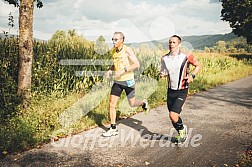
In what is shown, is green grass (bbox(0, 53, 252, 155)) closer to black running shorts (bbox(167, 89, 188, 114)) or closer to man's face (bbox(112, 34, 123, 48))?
man's face (bbox(112, 34, 123, 48))

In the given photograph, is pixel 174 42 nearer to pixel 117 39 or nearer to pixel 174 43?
pixel 174 43

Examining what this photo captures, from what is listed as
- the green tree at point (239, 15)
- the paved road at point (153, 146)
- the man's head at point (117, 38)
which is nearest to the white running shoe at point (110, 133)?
the paved road at point (153, 146)

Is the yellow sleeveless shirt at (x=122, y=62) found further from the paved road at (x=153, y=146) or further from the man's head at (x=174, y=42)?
the paved road at (x=153, y=146)

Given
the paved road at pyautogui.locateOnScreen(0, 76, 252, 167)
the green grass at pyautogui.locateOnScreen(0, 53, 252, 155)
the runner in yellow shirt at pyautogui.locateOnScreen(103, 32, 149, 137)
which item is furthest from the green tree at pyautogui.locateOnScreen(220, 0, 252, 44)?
the runner in yellow shirt at pyautogui.locateOnScreen(103, 32, 149, 137)

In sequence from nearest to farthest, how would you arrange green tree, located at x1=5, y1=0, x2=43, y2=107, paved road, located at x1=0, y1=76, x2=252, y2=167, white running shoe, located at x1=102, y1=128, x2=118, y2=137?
paved road, located at x1=0, y1=76, x2=252, y2=167 → white running shoe, located at x1=102, y1=128, x2=118, y2=137 → green tree, located at x1=5, y1=0, x2=43, y2=107

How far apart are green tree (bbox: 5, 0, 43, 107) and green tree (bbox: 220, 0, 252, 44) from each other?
38.5 metres

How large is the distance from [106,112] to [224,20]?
41820mm

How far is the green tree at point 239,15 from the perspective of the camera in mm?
38938

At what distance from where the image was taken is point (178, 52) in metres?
4.92

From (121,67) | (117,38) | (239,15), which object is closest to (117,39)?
(117,38)

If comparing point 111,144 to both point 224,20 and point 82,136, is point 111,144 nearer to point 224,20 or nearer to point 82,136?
point 82,136

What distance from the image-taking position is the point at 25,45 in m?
6.51

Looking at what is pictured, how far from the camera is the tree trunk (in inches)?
252

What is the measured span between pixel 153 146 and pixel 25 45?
3970 millimetres
